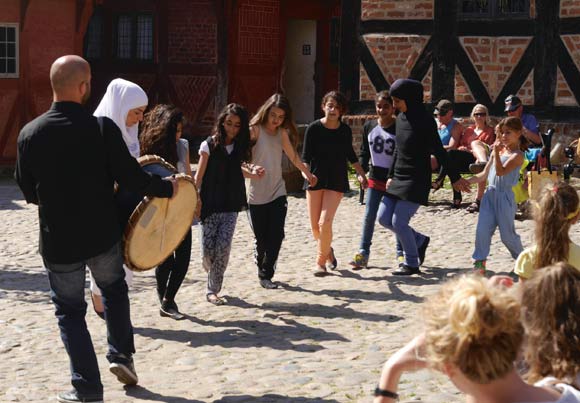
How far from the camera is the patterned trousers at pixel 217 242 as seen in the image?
8711 mm

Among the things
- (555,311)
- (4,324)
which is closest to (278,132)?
(4,324)

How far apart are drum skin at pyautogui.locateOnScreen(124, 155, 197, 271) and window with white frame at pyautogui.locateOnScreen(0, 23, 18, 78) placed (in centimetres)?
1226

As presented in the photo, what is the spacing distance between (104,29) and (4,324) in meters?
15.3

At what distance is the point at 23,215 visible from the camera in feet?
45.6

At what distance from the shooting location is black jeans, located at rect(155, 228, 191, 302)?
26.7ft

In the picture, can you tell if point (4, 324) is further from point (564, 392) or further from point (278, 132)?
point (564, 392)

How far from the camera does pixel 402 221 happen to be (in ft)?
32.6

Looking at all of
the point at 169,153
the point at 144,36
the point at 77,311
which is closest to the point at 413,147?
the point at 169,153

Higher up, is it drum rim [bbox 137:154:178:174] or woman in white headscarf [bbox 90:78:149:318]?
woman in white headscarf [bbox 90:78:149:318]

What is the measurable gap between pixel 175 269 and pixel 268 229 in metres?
1.44

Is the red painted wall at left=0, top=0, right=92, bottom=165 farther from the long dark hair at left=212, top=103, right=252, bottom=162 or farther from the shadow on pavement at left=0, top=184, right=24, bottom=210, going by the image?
the long dark hair at left=212, top=103, right=252, bottom=162

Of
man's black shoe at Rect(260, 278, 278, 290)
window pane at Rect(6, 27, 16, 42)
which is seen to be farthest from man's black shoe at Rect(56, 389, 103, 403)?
window pane at Rect(6, 27, 16, 42)

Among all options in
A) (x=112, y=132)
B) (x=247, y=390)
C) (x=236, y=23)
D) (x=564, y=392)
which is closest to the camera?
(x=564, y=392)

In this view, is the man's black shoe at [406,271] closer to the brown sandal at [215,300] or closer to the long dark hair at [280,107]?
the long dark hair at [280,107]
